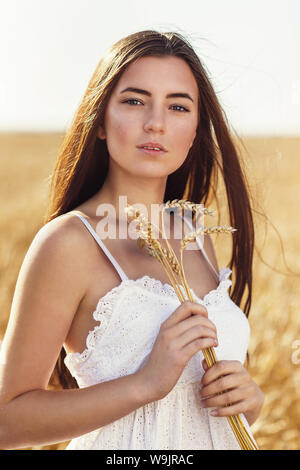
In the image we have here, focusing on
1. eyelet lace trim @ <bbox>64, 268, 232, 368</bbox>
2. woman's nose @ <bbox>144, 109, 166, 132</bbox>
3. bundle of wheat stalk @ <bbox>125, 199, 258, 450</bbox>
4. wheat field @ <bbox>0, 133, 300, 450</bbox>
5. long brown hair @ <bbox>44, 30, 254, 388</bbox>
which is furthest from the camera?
wheat field @ <bbox>0, 133, 300, 450</bbox>

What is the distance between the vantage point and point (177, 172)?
2.23 meters

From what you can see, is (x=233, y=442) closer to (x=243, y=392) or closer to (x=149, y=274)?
(x=243, y=392)

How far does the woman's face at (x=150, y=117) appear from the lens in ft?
5.41

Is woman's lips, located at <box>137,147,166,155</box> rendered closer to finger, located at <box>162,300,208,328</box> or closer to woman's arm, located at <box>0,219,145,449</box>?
woman's arm, located at <box>0,219,145,449</box>

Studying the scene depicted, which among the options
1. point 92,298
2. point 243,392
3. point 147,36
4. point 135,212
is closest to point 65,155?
point 147,36

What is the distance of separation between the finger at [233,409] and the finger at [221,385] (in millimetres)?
44

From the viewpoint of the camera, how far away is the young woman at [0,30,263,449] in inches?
57.0

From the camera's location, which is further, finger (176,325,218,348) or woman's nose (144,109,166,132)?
woman's nose (144,109,166,132)

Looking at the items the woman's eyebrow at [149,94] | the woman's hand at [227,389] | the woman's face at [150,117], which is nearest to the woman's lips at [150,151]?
the woman's face at [150,117]

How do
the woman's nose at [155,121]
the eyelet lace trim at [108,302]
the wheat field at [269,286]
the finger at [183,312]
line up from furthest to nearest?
the wheat field at [269,286] < the woman's nose at [155,121] < the eyelet lace trim at [108,302] < the finger at [183,312]

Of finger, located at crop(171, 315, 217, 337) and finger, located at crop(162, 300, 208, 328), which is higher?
finger, located at crop(162, 300, 208, 328)

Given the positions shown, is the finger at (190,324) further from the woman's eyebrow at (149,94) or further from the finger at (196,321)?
the woman's eyebrow at (149,94)

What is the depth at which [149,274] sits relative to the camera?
1.69 meters

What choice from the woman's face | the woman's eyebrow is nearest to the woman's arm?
the woman's face
